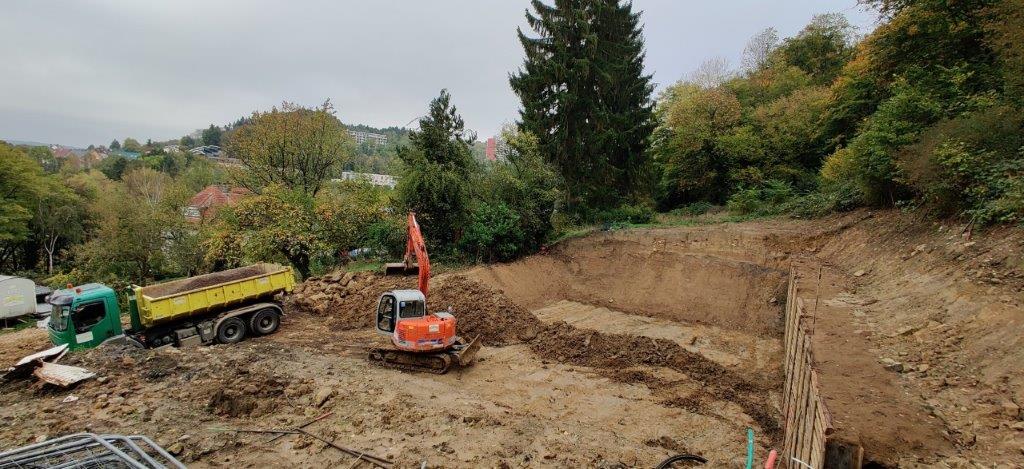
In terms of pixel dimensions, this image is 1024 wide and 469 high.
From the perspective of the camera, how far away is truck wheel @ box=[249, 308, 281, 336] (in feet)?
40.5

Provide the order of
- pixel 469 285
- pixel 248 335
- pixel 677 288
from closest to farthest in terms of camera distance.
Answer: pixel 248 335
pixel 469 285
pixel 677 288

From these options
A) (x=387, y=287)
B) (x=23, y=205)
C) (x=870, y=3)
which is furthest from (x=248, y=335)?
(x=23, y=205)

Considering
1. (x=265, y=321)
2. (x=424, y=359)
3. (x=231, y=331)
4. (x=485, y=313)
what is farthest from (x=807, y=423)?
(x=231, y=331)

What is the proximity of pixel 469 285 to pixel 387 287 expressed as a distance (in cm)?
265

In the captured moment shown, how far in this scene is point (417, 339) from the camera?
9828mm

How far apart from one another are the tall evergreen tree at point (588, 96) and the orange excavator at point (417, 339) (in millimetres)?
13504

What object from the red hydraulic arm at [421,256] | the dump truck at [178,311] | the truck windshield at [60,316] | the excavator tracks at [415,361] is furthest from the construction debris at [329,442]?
the truck windshield at [60,316]

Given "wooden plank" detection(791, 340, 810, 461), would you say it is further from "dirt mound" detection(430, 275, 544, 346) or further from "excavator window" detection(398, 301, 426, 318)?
"excavator window" detection(398, 301, 426, 318)

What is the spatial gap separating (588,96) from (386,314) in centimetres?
1565

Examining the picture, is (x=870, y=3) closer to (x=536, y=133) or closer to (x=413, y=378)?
(x=536, y=133)

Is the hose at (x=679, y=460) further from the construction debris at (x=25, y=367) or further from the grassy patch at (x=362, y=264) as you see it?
the grassy patch at (x=362, y=264)

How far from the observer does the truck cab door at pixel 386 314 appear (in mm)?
10602

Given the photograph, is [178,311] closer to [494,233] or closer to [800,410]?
[494,233]

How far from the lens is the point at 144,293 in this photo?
11.1 meters
